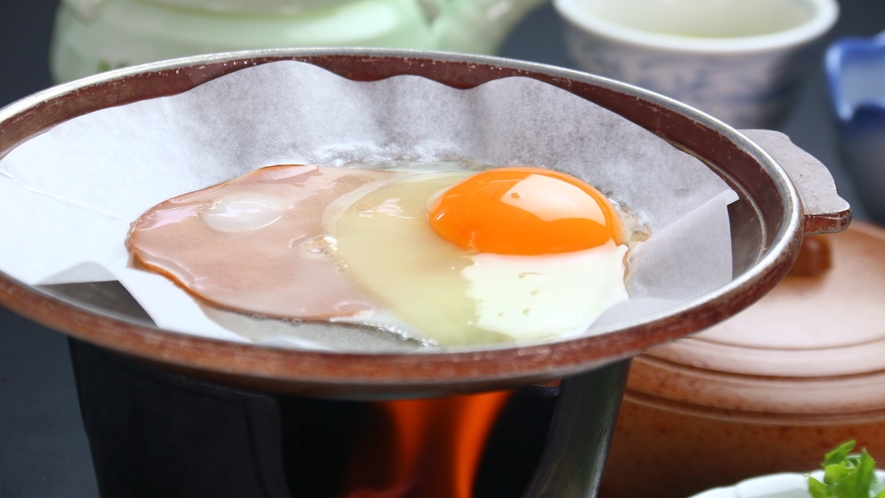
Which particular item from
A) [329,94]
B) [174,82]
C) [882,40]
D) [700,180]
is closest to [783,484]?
[700,180]

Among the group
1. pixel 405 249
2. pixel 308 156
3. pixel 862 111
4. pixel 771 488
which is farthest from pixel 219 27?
pixel 862 111

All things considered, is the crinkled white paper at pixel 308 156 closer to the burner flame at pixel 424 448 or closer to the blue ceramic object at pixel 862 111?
the burner flame at pixel 424 448

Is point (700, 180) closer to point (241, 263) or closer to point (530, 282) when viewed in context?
point (530, 282)

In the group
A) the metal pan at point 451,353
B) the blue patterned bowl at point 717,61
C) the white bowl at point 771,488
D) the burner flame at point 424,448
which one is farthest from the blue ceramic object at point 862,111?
the burner flame at point 424,448

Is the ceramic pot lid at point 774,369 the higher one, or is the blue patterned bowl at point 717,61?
the blue patterned bowl at point 717,61

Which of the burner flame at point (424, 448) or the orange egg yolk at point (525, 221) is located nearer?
the burner flame at point (424, 448)

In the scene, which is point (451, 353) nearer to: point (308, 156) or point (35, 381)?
point (308, 156)
